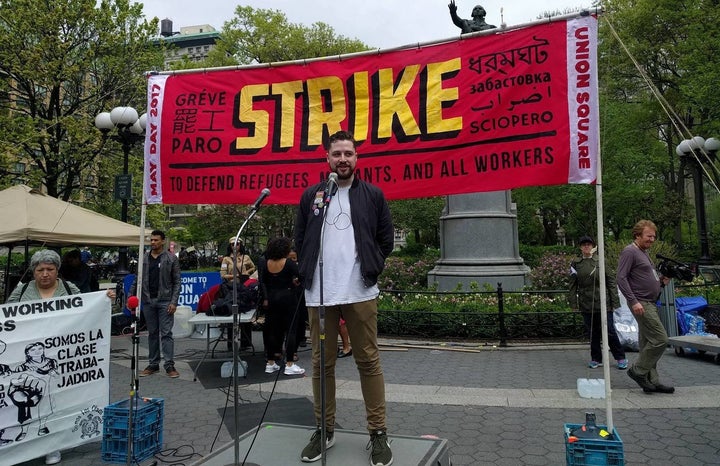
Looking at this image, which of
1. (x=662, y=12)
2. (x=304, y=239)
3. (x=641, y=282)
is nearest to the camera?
(x=304, y=239)

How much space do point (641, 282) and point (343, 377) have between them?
416 cm

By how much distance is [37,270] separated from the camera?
15.1 feet

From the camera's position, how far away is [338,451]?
3.67 meters

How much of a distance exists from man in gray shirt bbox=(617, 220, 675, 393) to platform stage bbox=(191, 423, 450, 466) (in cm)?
342

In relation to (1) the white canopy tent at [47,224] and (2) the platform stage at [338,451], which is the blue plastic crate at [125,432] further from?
(1) the white canopy tent at [47,224]

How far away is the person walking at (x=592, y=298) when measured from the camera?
23.8 ft

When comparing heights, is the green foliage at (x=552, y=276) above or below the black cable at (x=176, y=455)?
above

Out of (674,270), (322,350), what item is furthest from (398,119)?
(674,270)

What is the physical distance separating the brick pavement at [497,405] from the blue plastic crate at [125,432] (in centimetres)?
22

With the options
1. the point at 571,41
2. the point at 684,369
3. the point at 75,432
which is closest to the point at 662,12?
the point at 684,369

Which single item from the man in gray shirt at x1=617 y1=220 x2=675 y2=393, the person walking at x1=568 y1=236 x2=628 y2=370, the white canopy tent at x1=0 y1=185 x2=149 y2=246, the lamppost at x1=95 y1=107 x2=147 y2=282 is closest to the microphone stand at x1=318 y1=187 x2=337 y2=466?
the man in gray shirt at x1=617 y1=220 x2=675 y2=393

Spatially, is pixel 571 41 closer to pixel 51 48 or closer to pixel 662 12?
pixel 51 48

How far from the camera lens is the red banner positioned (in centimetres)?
411

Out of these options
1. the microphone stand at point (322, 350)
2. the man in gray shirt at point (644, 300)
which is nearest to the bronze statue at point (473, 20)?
the man in gray shirt at point (644, 300)
